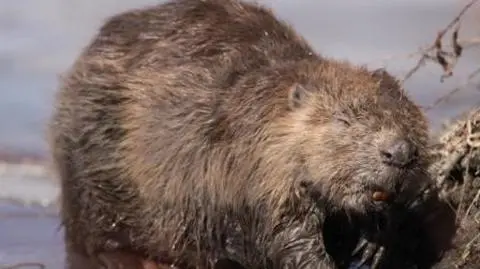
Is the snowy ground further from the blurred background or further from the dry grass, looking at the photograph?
the dry grass

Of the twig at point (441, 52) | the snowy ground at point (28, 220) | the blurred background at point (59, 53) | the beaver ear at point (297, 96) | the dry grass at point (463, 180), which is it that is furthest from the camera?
the blurred background at point (59, 53)

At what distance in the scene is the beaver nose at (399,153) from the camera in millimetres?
5465

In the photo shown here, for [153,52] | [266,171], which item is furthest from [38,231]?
[266,171]

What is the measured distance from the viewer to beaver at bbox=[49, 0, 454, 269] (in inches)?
225

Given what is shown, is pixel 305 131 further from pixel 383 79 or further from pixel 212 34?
pixel 212 34

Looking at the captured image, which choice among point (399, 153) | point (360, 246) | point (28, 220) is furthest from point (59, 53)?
point (399, 153)

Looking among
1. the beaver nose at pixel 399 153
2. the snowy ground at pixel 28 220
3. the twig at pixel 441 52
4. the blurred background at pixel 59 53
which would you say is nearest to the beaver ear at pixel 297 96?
the beaver nose at pixel 399 153

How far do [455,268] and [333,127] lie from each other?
2.41 feet

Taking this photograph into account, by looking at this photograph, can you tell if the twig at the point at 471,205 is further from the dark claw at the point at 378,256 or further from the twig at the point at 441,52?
the twig at the point at 441,52

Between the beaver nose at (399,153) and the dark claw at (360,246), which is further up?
the beaver nose at (399,153)

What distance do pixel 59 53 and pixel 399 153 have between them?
4598mm

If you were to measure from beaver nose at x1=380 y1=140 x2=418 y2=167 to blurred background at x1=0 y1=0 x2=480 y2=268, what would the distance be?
2004 millimetres

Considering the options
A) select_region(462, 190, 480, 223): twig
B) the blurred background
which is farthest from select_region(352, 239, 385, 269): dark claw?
the blurred background

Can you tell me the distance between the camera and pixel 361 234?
5.95 metres
